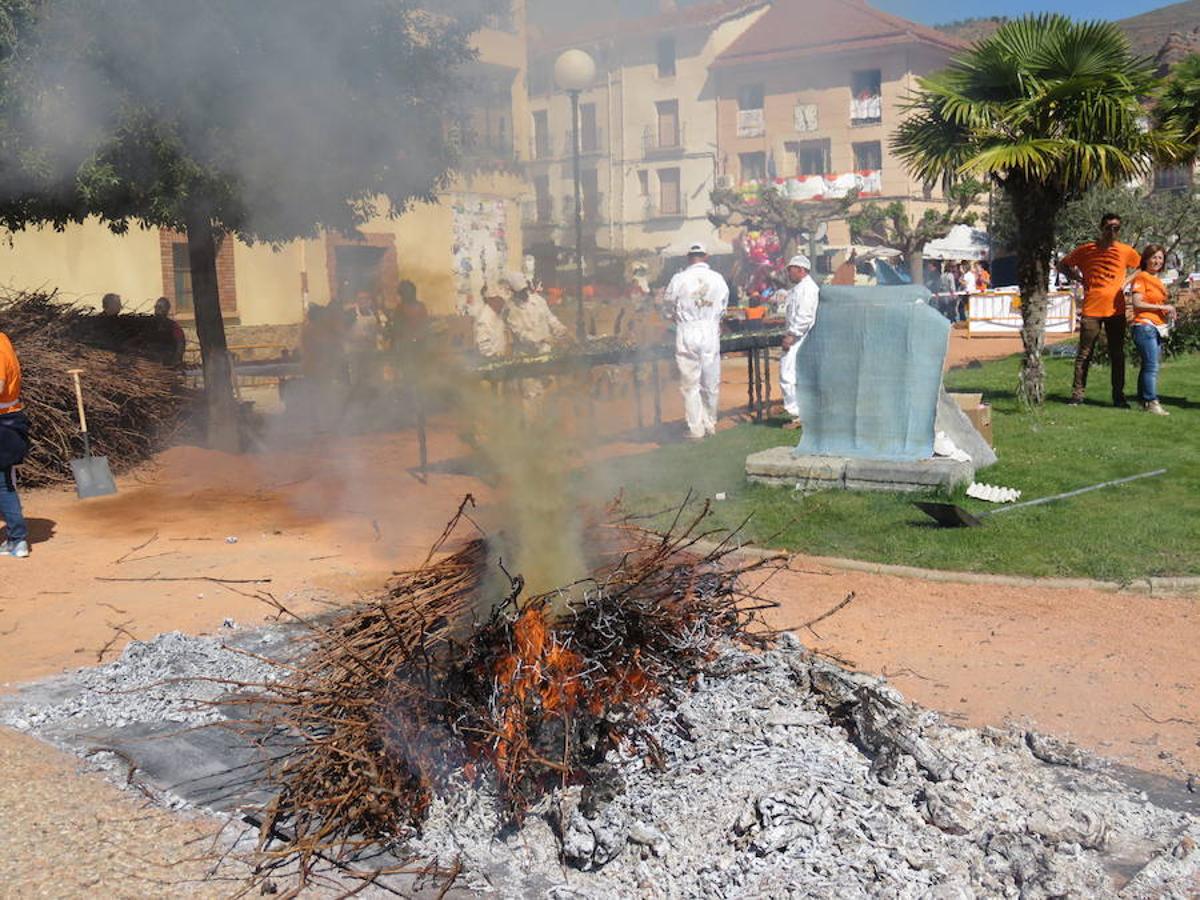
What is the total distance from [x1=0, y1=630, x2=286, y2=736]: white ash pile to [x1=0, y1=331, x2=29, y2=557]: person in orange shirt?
9.12 ft

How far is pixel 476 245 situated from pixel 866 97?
14.4 m

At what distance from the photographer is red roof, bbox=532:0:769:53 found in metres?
6.31

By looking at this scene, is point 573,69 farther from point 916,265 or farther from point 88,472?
point 916,265

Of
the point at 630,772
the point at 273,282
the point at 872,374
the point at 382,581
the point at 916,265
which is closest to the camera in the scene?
the point at 630,772

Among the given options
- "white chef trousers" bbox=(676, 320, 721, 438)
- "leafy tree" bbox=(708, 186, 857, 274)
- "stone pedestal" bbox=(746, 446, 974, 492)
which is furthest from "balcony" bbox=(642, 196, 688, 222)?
"leafy tree" bbox=(708, 186, 857, 274)

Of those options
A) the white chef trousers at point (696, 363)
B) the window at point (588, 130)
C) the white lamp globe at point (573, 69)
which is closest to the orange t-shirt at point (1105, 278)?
the white chef trousers at point (696, 363)

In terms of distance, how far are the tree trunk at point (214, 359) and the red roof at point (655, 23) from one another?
575 centimetres

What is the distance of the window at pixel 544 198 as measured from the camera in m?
9.52

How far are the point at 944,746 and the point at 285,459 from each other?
8833 millimetres

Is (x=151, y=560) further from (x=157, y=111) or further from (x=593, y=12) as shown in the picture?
(x=593, y=12)

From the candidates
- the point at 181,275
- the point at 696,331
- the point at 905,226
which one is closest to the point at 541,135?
the point at 696,331

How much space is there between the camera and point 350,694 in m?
3.86

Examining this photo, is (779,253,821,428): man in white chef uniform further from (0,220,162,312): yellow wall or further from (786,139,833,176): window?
(0,220,162,312): yellow wall

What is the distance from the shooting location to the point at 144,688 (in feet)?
14.9
